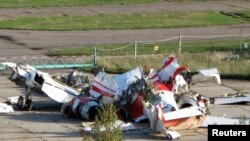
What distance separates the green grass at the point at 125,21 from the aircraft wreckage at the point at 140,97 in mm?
24738

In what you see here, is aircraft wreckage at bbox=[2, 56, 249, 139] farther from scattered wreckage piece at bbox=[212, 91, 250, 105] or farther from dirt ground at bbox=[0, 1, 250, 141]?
scattered wreckage piece at bbox=[212, 91, 250, 105]

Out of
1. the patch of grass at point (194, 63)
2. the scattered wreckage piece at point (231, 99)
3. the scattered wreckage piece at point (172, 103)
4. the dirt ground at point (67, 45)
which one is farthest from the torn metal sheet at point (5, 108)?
the patch of grass at point (194, 63)

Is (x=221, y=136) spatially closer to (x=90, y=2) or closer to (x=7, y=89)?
(x=7, y=89)

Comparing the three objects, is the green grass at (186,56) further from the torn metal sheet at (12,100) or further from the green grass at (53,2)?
the green grass at (53,2)

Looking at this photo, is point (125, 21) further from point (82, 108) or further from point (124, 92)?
point (82, 108)

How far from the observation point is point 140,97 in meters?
24.2

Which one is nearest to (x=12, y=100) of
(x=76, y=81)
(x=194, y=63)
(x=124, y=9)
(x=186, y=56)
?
(x=76, y=81)

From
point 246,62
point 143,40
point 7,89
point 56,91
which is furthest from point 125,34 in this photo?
point 56,91

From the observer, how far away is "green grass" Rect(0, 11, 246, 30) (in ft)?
171

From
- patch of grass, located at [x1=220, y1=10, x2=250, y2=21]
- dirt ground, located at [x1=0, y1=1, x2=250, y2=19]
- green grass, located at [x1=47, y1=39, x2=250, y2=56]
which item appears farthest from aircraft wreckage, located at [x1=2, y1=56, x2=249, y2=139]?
patch of grass, located at [x1=220, y1=10, x2=250, y2=21]

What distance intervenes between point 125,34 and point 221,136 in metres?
35.9

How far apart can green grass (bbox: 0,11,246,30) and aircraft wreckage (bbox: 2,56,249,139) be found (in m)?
24.7

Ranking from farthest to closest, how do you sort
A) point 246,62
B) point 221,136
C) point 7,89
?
point 246,62
point 7,89
point 221,136

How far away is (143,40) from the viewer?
46.5 m
